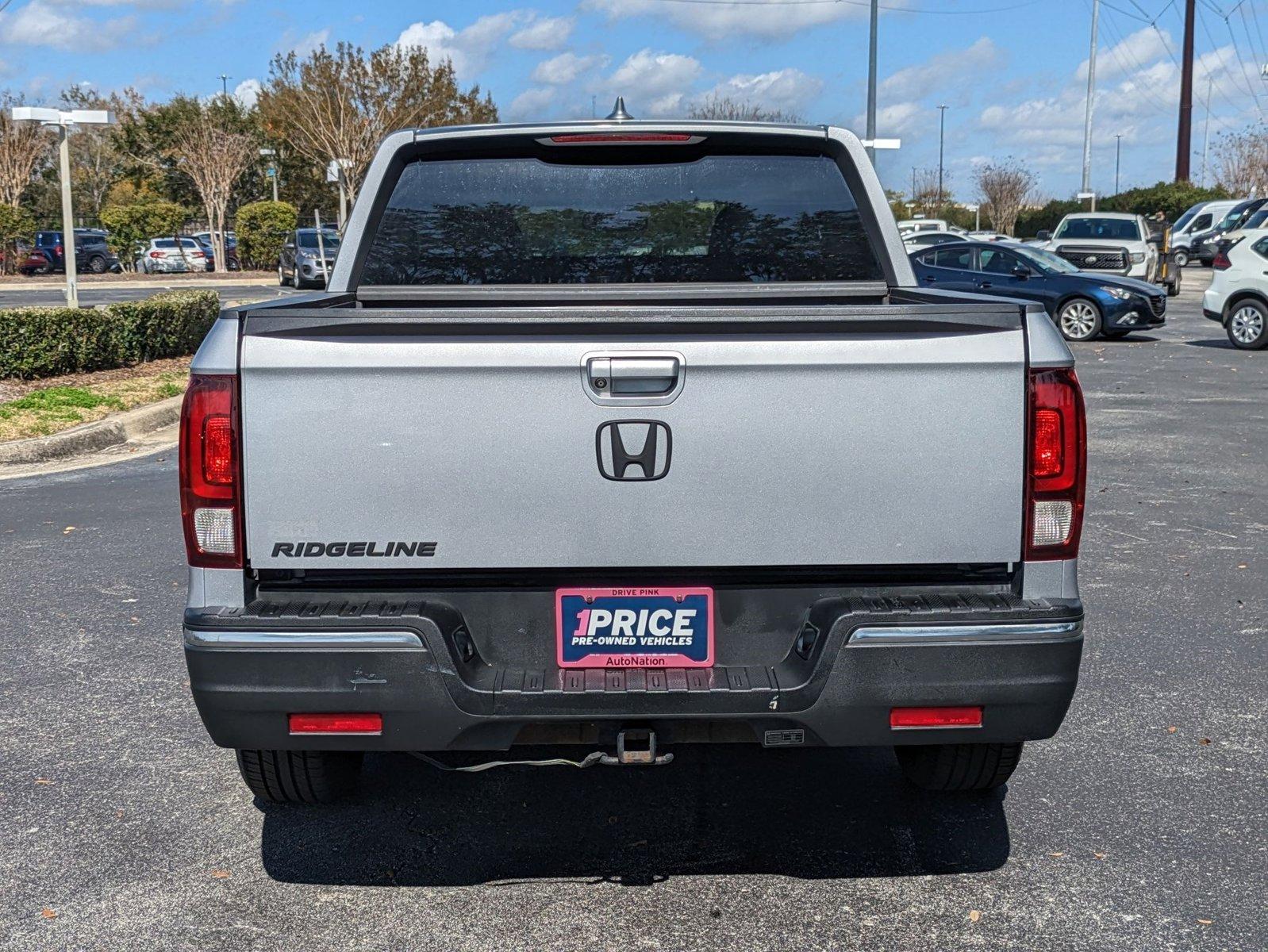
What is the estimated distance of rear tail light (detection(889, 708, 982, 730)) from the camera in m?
3.18

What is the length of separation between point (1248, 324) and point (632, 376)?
61.6 feet

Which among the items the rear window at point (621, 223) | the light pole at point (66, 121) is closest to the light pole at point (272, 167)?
the light pole at point (66, 121)

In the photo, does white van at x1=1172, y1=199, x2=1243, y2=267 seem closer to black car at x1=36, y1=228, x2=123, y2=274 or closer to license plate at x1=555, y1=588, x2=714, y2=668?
black car at x1=36, y1=228, x2=123, y2=274

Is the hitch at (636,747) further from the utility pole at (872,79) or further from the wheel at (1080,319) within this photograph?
the utility pole at (872,79)

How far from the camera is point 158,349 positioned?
53.4 ft

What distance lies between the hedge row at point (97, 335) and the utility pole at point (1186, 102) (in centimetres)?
4931

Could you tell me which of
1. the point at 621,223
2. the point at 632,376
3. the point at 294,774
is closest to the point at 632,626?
the point at 632,376

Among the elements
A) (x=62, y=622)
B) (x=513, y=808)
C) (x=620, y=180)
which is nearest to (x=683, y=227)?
(x=620, y=180)

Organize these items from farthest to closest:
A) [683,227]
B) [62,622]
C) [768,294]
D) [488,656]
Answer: [62,622] < [683,227] < [768,294] < [488,656]

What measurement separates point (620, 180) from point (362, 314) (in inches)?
63.3

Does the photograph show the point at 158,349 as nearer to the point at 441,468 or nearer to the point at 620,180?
the point at 620,180

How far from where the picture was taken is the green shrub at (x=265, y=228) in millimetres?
45281

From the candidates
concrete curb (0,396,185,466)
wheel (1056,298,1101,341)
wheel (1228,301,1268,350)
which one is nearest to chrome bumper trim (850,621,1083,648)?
concrete curb (0,396,185,466)

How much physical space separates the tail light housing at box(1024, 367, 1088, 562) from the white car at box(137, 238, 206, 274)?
47.6m
